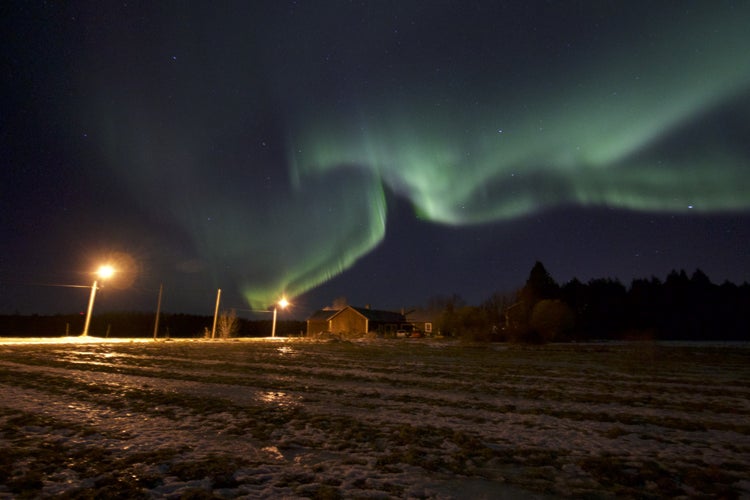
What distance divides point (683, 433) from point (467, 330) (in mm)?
51928

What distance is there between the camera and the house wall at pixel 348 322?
261 ft

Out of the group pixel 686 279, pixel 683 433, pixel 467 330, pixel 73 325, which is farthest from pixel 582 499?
pixel 73 325

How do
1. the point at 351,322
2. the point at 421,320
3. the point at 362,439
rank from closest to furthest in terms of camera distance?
1. the point at 362,439
2. the point at 351,322
3. the point at 421,320

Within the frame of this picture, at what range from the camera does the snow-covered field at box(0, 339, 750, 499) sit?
5188 millimetres

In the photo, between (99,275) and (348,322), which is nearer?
(99,275)

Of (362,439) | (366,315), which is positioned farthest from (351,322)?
(362,439)

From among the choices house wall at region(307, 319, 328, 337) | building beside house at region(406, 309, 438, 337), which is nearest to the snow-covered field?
house wall at region(307, 319, 328, 337)

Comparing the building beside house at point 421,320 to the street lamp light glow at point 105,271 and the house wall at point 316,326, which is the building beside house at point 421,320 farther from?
the street lamp light glow at point 105,271

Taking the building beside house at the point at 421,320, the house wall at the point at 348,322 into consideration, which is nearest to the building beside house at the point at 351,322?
the house wall at the point at 348,322

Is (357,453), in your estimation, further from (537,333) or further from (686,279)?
(686,279)

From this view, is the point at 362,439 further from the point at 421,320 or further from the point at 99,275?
the point at 421,320

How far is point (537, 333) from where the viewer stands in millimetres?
51812

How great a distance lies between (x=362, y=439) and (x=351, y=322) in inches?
2947

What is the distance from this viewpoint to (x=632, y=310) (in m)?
74.7
